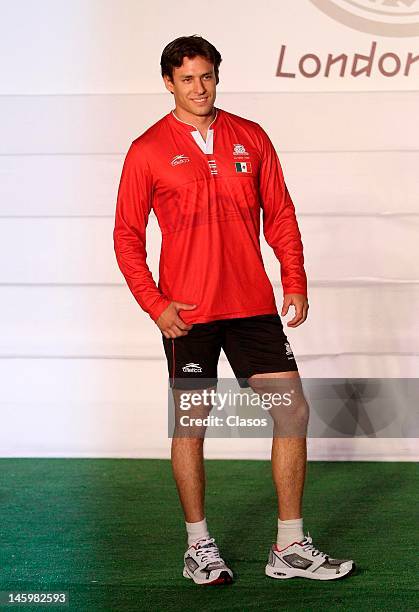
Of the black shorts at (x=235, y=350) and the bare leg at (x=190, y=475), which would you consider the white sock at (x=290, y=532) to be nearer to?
the bare leg at (x=190, y=475)

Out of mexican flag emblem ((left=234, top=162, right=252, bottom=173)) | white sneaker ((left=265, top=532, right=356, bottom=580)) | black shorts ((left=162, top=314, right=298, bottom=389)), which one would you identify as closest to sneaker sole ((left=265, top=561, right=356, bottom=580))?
A: white sneaker ((left=265, top=532, right=356, bottom=580))

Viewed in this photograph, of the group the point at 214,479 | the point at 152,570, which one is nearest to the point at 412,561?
the point at 152,570

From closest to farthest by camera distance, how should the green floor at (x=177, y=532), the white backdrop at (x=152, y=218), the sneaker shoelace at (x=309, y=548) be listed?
the green floor at (x=177, y=532) < the sneaker shoelace at (x=309, y=548) < the white backdrop at (x=152, y=218)

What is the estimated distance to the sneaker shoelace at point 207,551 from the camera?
2.74 meters

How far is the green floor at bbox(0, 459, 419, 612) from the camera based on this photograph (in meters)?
2.61

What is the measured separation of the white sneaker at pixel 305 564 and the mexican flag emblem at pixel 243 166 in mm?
945

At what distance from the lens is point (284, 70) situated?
416 centimetres

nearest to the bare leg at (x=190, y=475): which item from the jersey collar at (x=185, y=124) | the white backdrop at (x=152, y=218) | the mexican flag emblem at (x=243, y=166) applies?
the mexican flag emblem at (x=243, y=166)

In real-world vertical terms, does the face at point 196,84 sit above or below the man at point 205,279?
above

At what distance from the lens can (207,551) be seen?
276 cm

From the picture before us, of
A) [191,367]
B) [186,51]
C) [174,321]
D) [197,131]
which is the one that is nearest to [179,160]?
[197,131]

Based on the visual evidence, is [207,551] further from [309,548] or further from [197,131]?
[197,131]

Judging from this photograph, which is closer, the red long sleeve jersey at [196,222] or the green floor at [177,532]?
the green floor at [177,532]

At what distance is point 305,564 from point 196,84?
4.03 feet
